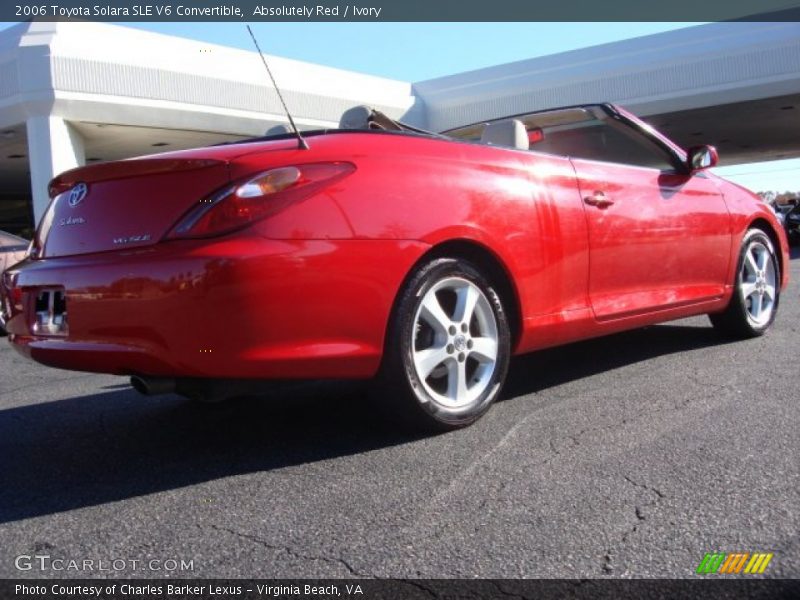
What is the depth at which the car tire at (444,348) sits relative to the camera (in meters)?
3.21

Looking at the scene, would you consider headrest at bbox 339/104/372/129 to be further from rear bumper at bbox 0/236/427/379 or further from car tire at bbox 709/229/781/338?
car tire at bbox 709/229/781/338

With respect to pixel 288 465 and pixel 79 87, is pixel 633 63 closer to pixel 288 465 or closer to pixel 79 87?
pixel 79 87

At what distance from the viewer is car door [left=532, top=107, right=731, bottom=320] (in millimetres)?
4199

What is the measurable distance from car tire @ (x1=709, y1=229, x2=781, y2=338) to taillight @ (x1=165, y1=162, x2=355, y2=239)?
3.48 m

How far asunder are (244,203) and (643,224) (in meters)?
2.46

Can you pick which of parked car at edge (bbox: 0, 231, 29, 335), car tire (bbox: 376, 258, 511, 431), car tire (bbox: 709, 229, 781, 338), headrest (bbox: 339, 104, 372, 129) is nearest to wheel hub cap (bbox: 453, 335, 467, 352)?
car tire (bbox: 376, 258, 511, 431)

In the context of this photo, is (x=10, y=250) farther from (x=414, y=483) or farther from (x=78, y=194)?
(x=414, y=483)

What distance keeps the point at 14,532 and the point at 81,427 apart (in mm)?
1403

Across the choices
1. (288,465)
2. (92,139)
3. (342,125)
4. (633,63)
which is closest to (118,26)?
(92,139)

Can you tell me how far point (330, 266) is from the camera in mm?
2969

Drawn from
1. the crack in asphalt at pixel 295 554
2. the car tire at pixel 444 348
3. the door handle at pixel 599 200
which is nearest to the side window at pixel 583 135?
the door handle at pixel 599 200

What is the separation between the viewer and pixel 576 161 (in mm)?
4219

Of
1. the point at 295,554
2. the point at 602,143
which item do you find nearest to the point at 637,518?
the point at 295,554

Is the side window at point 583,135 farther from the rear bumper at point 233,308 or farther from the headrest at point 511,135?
the rear bumper at point 233,308
